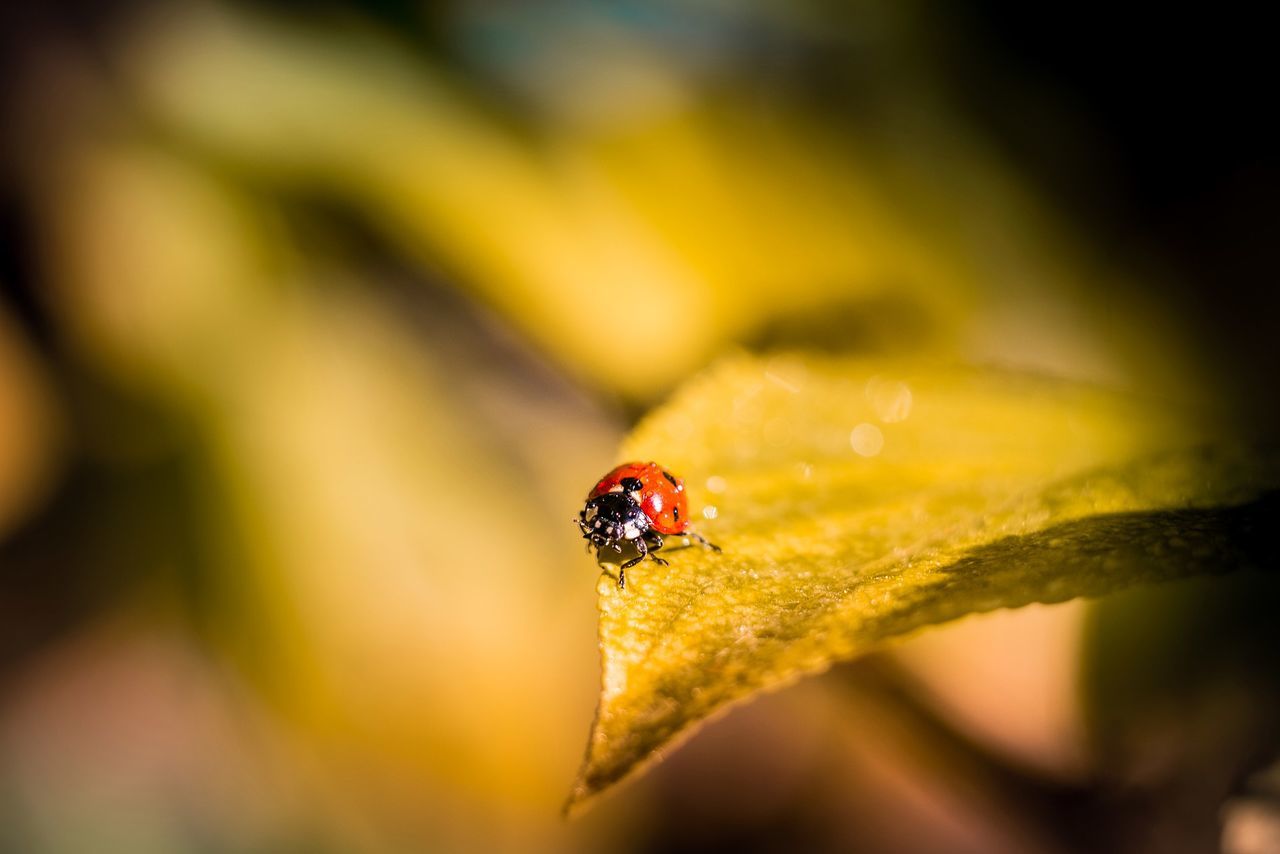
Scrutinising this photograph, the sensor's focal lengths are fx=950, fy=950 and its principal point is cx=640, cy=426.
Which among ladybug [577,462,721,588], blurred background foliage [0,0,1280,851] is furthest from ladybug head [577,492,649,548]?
blurred background foliage [0,0,1280,851]

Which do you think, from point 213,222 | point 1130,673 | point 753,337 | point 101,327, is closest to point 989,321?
point 753,337

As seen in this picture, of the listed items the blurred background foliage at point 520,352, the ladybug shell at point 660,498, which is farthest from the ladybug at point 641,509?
the blurred background foliage at point 520,352

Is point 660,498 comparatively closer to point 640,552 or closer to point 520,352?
point 640,552

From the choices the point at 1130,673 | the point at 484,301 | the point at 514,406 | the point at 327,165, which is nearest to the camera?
the point at 1130,673

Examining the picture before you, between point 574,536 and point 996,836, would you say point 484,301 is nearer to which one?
point 574,536

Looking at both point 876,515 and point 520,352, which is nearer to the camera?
point 876,515

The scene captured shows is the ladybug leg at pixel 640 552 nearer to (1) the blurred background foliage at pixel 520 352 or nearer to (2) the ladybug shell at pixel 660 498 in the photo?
(2) the ladybug shell at pixel 660 498

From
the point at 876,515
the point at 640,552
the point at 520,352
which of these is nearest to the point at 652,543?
the point at 640,552
